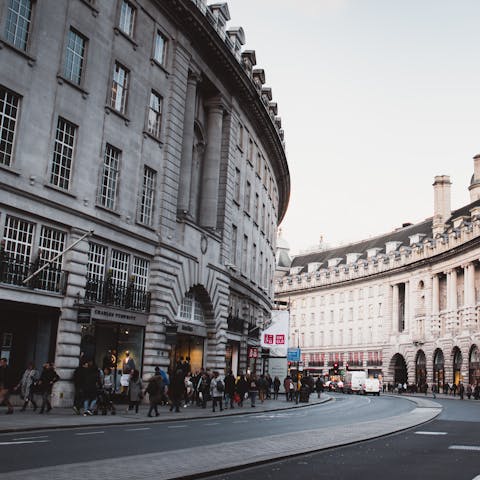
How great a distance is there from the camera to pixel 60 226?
26828mm

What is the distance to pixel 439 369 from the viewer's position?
294ft

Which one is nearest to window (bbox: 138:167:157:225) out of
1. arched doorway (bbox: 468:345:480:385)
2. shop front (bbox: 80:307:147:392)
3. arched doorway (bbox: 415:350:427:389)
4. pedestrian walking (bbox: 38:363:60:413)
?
shop front (bbox: 80:307:147:392)

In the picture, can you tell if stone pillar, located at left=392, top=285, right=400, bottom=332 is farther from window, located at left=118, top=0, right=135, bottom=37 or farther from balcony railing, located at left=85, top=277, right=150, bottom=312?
window, located at left=118, top=0, right=135, bottom=37

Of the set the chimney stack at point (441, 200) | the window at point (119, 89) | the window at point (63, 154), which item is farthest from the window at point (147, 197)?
the chimney stack at point (441, 200)

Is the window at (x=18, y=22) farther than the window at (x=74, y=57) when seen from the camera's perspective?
No

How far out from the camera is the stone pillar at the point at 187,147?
36.3 meters

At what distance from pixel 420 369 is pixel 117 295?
72.6 m

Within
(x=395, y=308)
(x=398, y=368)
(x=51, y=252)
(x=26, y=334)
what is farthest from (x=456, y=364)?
(x=26, y=334)

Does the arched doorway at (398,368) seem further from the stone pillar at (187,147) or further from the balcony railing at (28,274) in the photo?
the balcony railing at (28,274)

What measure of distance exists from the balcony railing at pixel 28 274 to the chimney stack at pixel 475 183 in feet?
263

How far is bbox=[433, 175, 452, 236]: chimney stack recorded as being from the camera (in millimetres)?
97562

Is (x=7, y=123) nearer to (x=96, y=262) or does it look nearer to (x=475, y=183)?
(x=96, y=262)

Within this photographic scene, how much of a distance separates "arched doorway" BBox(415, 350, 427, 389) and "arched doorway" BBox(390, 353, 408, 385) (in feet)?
18.7

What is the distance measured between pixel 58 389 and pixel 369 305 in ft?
289
